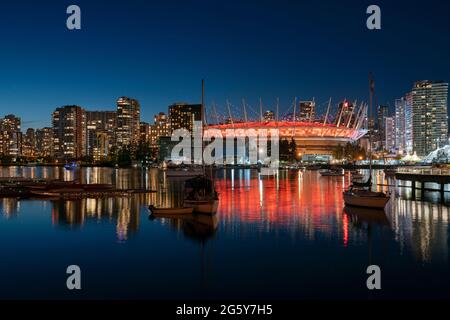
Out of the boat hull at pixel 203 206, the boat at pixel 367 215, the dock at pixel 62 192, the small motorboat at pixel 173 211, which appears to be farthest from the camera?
the dock at pixel 62 192

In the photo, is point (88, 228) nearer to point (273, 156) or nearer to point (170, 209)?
point (170, 209)

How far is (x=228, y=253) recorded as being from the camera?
62.5ft

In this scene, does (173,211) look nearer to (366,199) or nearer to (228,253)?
(228,253)

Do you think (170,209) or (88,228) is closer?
(88,228)

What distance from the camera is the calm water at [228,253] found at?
14508 mm

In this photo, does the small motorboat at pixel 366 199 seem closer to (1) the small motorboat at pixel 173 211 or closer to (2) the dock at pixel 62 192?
(1) the small motorboat at pixel 173 211

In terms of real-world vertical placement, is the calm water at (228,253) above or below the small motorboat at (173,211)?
below

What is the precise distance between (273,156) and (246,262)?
132029 mm

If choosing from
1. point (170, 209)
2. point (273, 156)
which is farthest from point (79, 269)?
point (273, 156)

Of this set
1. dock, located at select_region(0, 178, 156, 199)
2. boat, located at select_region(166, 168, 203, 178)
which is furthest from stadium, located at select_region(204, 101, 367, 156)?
dock, located at select_region(0, 178, 156, 199)

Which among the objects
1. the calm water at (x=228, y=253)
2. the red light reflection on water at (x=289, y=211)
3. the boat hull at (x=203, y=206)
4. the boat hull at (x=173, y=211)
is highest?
the boat hull at (x=203, y=206)

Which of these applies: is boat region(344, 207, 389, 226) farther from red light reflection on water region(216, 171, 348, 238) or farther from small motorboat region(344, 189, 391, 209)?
red light reflection on water region(216, 171, 348, 238)

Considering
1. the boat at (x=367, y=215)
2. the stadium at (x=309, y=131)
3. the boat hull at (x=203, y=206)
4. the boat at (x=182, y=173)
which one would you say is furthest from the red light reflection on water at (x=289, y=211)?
the stadium at (x=309, y=131)
